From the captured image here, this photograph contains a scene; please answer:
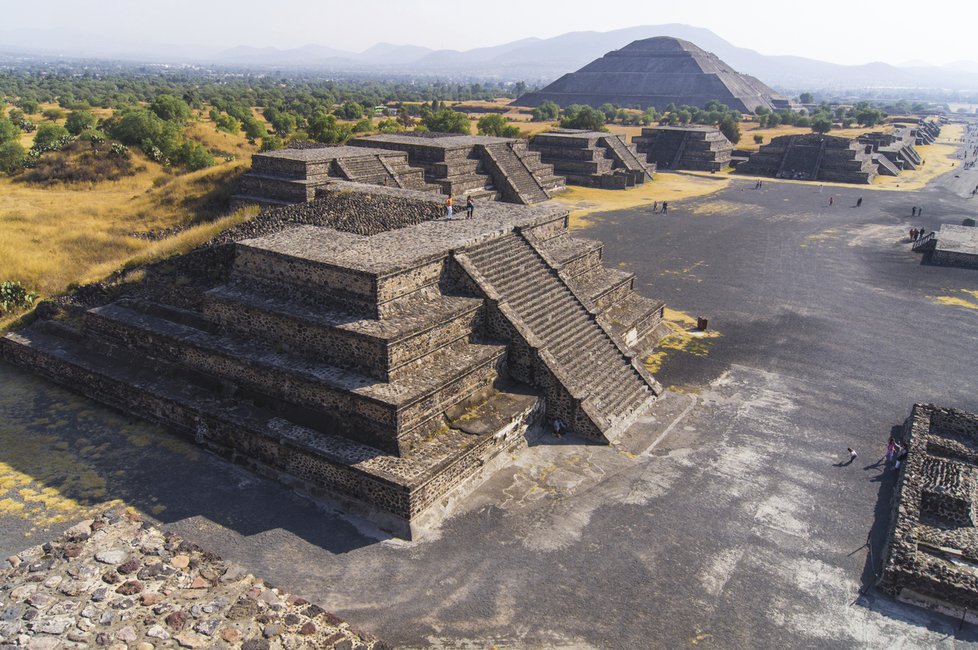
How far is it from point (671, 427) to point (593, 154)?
124ft

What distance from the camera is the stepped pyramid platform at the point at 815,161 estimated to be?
58969mm

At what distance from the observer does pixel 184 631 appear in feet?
28.8

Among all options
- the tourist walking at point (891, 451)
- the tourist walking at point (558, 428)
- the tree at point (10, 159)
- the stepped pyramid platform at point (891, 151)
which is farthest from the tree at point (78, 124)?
the stepped pyramid platform at point (891, 151)

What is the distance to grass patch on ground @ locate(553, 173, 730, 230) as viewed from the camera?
137 feet

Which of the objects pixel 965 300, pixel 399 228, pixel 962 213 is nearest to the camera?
pixel 399 228

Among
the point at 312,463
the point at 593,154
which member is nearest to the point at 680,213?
the point at 593,154

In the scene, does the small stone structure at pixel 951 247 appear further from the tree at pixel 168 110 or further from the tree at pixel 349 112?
the tree at pixel 349 112

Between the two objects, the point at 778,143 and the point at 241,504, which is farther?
the point at 778,143

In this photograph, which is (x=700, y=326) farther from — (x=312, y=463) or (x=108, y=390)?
(x=108, y=390)

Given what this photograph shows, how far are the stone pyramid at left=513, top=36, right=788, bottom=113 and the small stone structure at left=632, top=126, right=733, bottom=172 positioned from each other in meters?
73.5

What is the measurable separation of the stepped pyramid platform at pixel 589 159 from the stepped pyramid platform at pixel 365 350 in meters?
32.5

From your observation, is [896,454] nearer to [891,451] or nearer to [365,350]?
[891,451]

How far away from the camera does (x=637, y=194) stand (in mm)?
48000

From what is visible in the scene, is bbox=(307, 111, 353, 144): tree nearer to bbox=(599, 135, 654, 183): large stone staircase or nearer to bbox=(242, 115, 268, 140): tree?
bbox=(242, 115, 268, 140): tree
